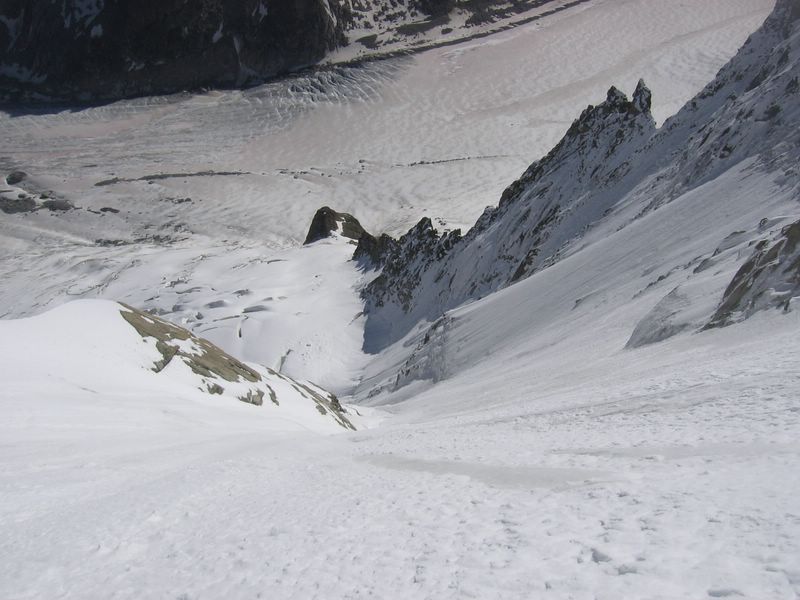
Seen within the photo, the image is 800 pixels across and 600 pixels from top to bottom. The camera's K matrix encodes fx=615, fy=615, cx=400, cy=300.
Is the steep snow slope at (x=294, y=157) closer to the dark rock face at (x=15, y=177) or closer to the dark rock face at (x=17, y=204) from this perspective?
the dark rock face at (x=17, y=204)

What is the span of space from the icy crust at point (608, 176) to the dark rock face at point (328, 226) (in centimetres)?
1475

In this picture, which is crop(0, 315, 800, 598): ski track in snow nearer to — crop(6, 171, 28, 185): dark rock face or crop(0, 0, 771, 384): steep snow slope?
crop(0, 0, 771, 384): steep snow slope

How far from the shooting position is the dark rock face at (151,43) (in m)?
107

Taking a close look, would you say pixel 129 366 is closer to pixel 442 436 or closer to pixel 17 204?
pixel 442 436

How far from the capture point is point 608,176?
3416 centimetres

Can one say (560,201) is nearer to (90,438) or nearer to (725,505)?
(90,438)

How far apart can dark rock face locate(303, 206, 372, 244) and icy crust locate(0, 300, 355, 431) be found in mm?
39235

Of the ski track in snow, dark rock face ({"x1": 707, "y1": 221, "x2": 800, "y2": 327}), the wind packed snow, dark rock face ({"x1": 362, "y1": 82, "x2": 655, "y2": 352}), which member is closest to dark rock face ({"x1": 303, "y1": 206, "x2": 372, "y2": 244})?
the wind packed snow

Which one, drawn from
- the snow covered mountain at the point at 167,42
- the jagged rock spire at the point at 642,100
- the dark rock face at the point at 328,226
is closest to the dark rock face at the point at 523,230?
the jagged rock spire at the point at 642,100

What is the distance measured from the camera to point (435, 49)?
108375 millimetres

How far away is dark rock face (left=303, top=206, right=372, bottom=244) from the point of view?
6272 centimetres

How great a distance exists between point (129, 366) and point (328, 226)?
46825 mm

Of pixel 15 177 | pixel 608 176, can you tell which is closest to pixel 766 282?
pixel 608 176

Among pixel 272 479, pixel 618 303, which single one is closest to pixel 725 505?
pixel 272 479
